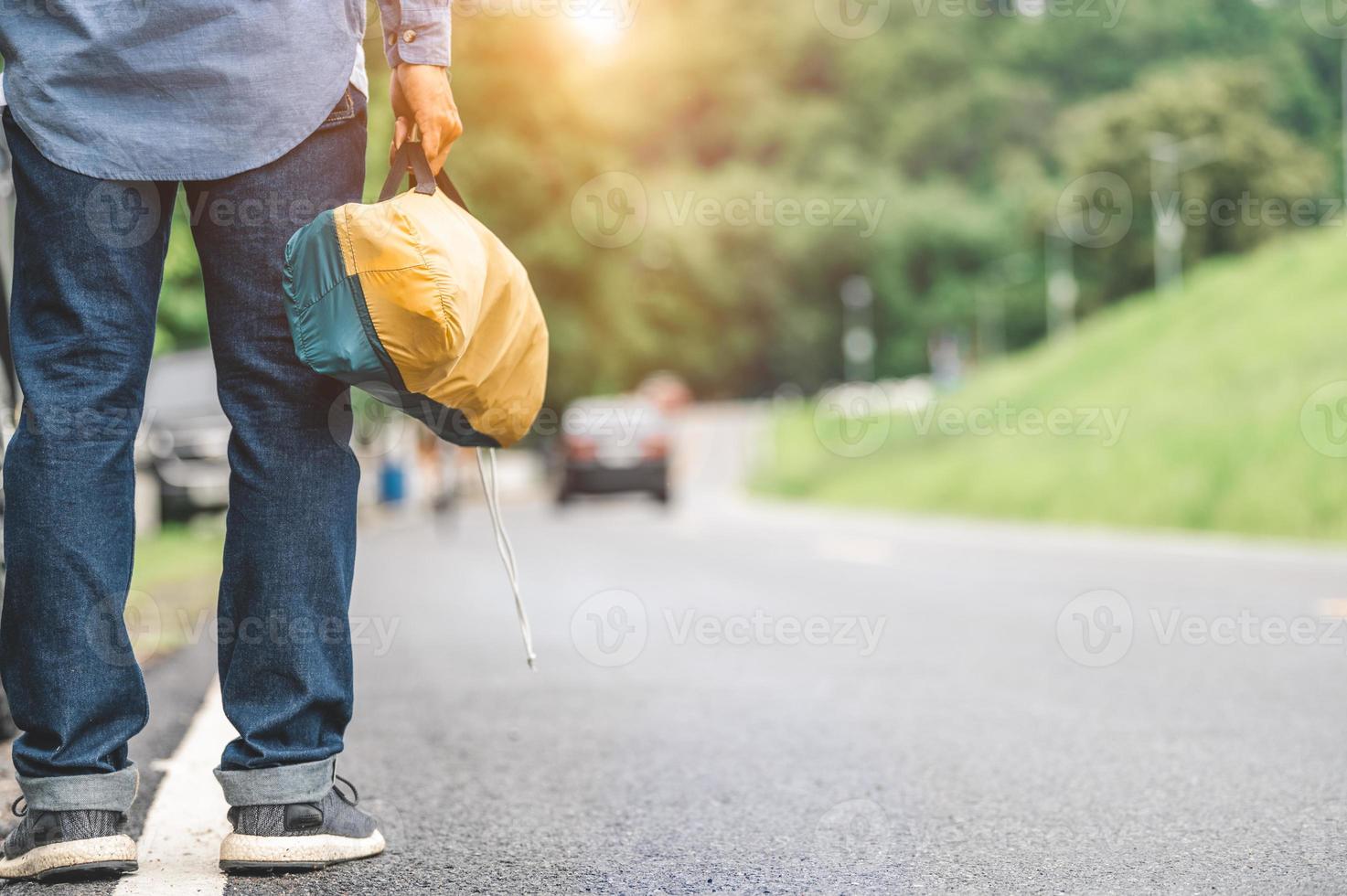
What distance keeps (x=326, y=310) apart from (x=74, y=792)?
76 cm

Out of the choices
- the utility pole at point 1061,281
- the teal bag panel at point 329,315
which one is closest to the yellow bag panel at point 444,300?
the teal bag panel at point 329,315

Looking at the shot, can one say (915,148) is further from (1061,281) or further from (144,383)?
(144,383)

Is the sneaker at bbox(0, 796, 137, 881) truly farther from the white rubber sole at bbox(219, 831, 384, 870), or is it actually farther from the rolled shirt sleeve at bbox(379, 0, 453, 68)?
the rolled shirt sleeve at bbox(379, 0, 453, 68)

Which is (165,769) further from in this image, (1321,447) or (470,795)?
(1321,447)

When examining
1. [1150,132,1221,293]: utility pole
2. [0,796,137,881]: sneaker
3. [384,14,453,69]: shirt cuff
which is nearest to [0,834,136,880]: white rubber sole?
[0,796,137,881]: sneaker

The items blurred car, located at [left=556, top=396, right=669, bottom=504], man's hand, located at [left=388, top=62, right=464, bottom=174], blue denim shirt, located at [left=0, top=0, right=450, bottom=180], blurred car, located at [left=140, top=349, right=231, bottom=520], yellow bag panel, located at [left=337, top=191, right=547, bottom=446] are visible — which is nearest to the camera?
yellow bag panel, located at [left=337, top=191, right=547, bottom=446]

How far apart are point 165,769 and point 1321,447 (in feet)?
42.6

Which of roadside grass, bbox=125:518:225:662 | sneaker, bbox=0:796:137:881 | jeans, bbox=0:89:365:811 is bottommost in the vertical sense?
roadside grass, bbox=125:518:225:662

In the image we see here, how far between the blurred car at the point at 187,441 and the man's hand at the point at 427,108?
13016mm

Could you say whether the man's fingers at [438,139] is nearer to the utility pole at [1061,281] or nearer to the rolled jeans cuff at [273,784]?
the rolled jeans cuff at [273,784]

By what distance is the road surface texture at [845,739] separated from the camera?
2697 millimetres

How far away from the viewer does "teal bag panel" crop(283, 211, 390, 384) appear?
248 centimetres

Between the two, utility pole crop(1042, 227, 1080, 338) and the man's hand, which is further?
utility pole crop(1042, 227, 1080, 338)

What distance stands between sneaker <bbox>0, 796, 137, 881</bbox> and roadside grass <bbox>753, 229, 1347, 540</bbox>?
11.9 metres
